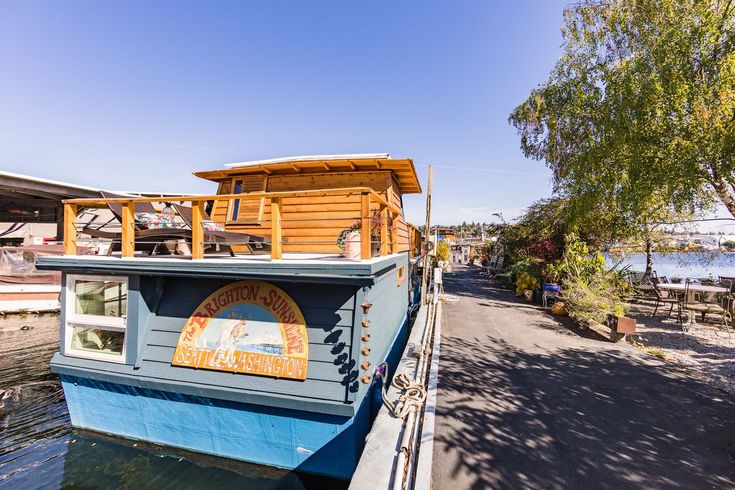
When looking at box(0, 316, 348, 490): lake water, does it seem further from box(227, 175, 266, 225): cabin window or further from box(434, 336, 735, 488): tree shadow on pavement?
box(227, 175, 266, 225): cabin window

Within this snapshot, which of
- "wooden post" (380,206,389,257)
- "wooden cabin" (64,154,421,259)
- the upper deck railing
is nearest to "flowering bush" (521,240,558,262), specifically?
"wooden cabin" (64,154,421,259)

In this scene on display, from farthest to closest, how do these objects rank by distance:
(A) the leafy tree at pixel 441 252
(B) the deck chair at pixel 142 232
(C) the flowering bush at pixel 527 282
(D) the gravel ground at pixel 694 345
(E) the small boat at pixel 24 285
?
(A) the leafy tree at pixel 441 252, (E) the small boat at pixel 24 285, (C) the flowering bush at pixel 527 282, (D) the gravel ground at pixel 694 345, (B) the deck chair at pixel 142 232

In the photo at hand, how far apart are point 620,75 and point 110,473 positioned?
1766 cm

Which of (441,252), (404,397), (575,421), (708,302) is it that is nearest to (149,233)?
(404,397)

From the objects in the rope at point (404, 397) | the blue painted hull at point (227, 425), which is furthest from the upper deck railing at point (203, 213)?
the blue painted hull at point (227, 425)

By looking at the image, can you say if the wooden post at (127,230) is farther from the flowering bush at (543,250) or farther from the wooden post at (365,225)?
the flowering bush at (543,250)

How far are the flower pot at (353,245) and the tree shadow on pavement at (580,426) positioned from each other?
2680 mm

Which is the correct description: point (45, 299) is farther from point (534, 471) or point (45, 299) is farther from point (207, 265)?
point (534, 471)

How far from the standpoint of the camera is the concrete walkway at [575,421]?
3.74 metres

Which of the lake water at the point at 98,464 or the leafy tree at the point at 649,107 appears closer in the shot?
the lake water at the point at 98,464

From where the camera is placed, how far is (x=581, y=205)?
13.3 m

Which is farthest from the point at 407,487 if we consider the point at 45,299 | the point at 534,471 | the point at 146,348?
the point at 45,299

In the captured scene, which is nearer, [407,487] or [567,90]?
[407,487]

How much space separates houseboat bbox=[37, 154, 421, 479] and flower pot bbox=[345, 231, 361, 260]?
0.05ft
